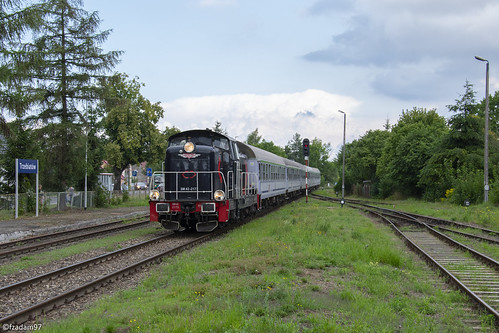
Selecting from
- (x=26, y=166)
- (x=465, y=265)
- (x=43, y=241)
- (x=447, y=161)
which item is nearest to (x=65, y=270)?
(x=43, y=241)

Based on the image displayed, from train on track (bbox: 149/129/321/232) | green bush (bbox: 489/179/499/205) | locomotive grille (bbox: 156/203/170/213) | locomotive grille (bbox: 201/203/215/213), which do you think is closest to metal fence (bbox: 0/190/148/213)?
train on track (bbox: 149/129/321/232)

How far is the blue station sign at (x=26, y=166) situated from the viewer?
20.0 meters

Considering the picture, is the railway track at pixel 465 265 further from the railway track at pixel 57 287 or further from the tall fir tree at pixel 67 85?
the tall fir tree at pixel 67 85

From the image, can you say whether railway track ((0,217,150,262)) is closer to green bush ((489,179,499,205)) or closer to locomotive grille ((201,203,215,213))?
locomotive grille ((201,203,215,213))

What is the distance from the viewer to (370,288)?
7918 mm

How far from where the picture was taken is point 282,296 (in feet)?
23.2

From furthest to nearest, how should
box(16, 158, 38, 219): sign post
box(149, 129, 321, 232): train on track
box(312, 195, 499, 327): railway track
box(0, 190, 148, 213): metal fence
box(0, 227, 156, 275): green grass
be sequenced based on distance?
box(0, 190, 148, 213): metal fence → box(16, 158, 38, 219): sign post → box(149, 129, 321, 232): train on track → box(0, 227, 156, 275): green grass → box(312, 195, 499, 327): railway track

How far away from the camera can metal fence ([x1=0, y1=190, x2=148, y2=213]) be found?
74.1 ft

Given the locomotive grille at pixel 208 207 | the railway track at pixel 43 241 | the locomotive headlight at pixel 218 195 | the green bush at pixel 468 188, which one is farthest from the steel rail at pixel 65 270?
the green bush at pixel 468 188

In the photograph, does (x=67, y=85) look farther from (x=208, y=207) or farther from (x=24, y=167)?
(x=208, y=207)

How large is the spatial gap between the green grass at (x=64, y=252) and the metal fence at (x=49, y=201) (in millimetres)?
9617

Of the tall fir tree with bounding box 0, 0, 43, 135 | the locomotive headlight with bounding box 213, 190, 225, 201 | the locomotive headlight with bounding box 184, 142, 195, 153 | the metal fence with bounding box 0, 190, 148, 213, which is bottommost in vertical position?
the metal fence with bounding box 0, 190, 148, 213

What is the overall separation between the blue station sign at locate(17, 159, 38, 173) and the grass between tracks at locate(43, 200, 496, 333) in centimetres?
1221

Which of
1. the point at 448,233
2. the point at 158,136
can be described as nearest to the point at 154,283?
the point at 448,233
